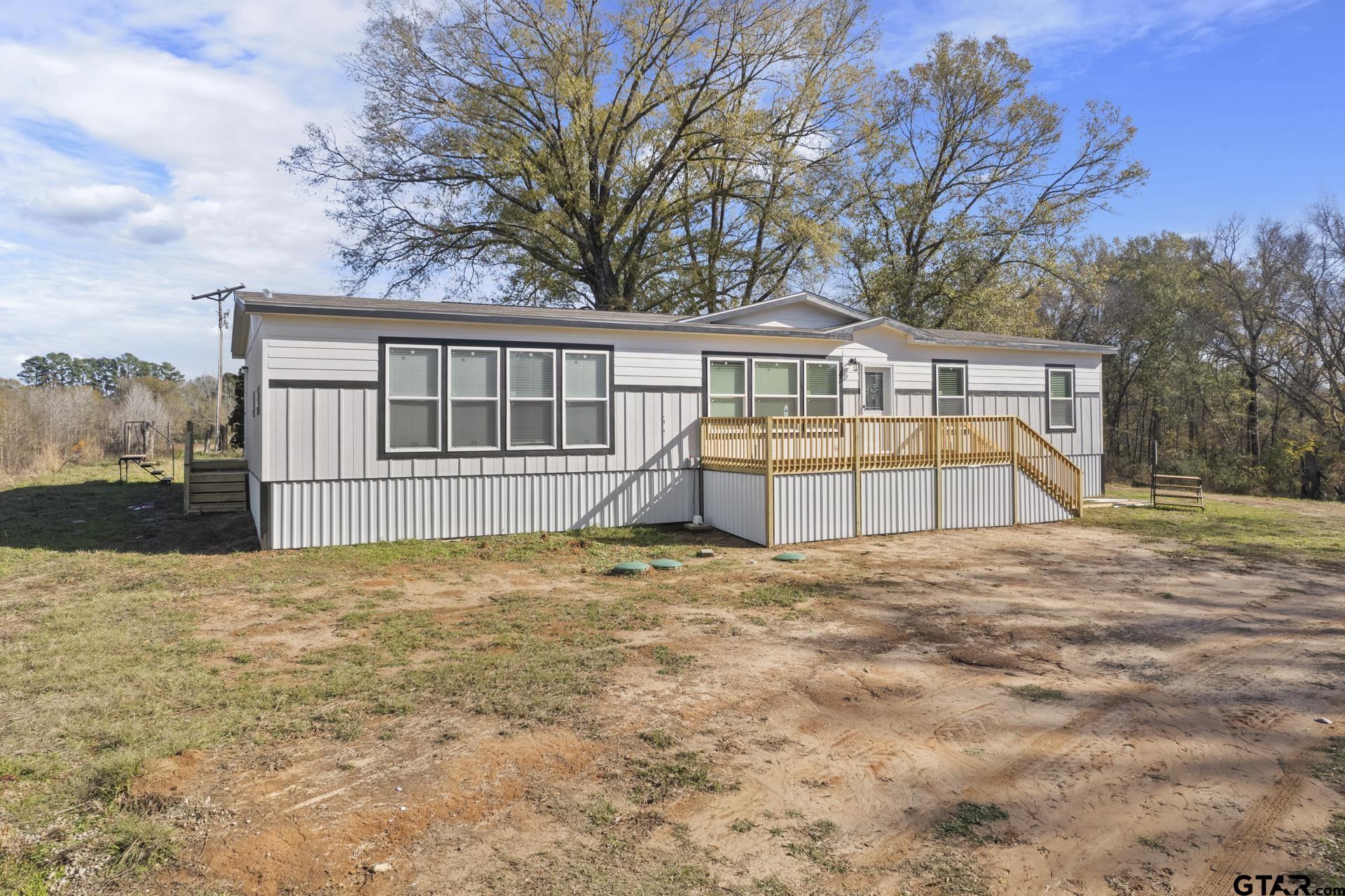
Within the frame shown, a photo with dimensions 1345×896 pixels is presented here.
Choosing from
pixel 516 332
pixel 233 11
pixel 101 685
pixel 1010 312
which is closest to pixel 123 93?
pixel 233 11

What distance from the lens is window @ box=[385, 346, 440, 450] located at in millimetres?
10570

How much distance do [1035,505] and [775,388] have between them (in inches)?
207

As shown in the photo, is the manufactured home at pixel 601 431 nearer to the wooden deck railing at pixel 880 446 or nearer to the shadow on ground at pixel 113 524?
the wooden deck railing at pixel 880 446

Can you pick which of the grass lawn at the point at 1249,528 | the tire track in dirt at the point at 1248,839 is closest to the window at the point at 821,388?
the grass lawn at the point at 1249,528

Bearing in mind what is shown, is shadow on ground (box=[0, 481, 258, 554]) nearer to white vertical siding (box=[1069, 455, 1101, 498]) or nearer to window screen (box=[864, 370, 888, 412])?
window screen (box=[864, 370, 888, 412])

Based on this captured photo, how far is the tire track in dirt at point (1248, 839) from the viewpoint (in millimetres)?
2658

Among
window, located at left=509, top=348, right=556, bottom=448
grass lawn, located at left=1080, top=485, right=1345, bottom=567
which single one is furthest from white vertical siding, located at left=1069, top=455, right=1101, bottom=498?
window, located at left=509, top=348, right=556, bottom=448

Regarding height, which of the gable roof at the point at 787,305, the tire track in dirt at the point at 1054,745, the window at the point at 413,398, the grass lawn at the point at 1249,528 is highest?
the gable roof at the point at 787,305

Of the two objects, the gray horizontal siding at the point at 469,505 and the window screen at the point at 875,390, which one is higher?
the window screen at the point at 875,390

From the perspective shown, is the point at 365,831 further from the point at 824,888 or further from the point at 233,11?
the point at 233,11

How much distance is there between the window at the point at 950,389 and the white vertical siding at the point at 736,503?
574 centimetres

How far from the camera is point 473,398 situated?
11016 mm

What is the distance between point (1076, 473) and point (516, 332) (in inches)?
421

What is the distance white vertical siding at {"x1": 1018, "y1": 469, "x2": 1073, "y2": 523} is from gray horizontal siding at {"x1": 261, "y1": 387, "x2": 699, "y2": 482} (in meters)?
6.99
